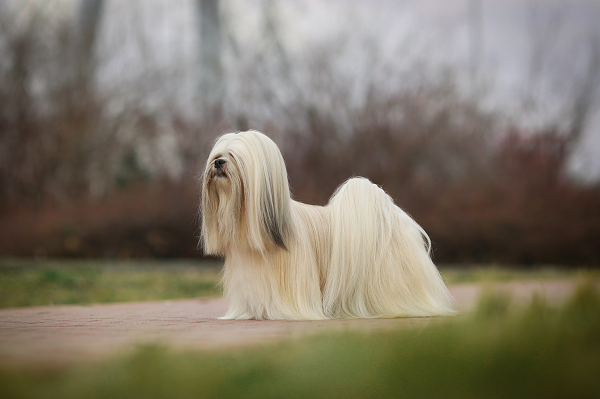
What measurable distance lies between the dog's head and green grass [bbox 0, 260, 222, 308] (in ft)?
9.18

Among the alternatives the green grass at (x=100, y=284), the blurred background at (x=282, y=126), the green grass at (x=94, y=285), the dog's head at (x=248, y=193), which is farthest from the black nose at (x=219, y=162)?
the blurred background at (x=282, y=126)

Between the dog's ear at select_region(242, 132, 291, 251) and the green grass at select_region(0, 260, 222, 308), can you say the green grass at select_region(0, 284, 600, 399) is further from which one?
the green grass at select_region(0, 260, 222, 308)

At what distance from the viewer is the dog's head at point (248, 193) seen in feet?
16.2

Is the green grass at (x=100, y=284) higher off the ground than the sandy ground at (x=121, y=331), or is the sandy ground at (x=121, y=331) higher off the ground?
the sandy ground at (x=121, y=331)

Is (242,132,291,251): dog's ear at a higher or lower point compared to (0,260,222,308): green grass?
higher

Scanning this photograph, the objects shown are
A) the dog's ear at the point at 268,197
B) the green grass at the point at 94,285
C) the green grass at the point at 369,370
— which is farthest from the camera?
the green grass at the point at 94,285

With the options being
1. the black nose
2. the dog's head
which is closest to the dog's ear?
the dog's head

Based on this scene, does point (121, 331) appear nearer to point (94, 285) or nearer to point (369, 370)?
point (369, 370)

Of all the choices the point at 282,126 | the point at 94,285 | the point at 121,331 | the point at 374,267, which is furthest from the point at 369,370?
the point at 282,126

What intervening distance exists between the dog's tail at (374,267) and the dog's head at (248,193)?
→ 0.53 metres

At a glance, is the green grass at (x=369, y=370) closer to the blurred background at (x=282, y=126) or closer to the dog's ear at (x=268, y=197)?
the dog's ear at (x=268, y=197)

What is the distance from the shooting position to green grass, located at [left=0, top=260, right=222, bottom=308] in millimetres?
8953

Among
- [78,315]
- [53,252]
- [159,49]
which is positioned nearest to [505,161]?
[159,49]

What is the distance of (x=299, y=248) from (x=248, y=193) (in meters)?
0.57
